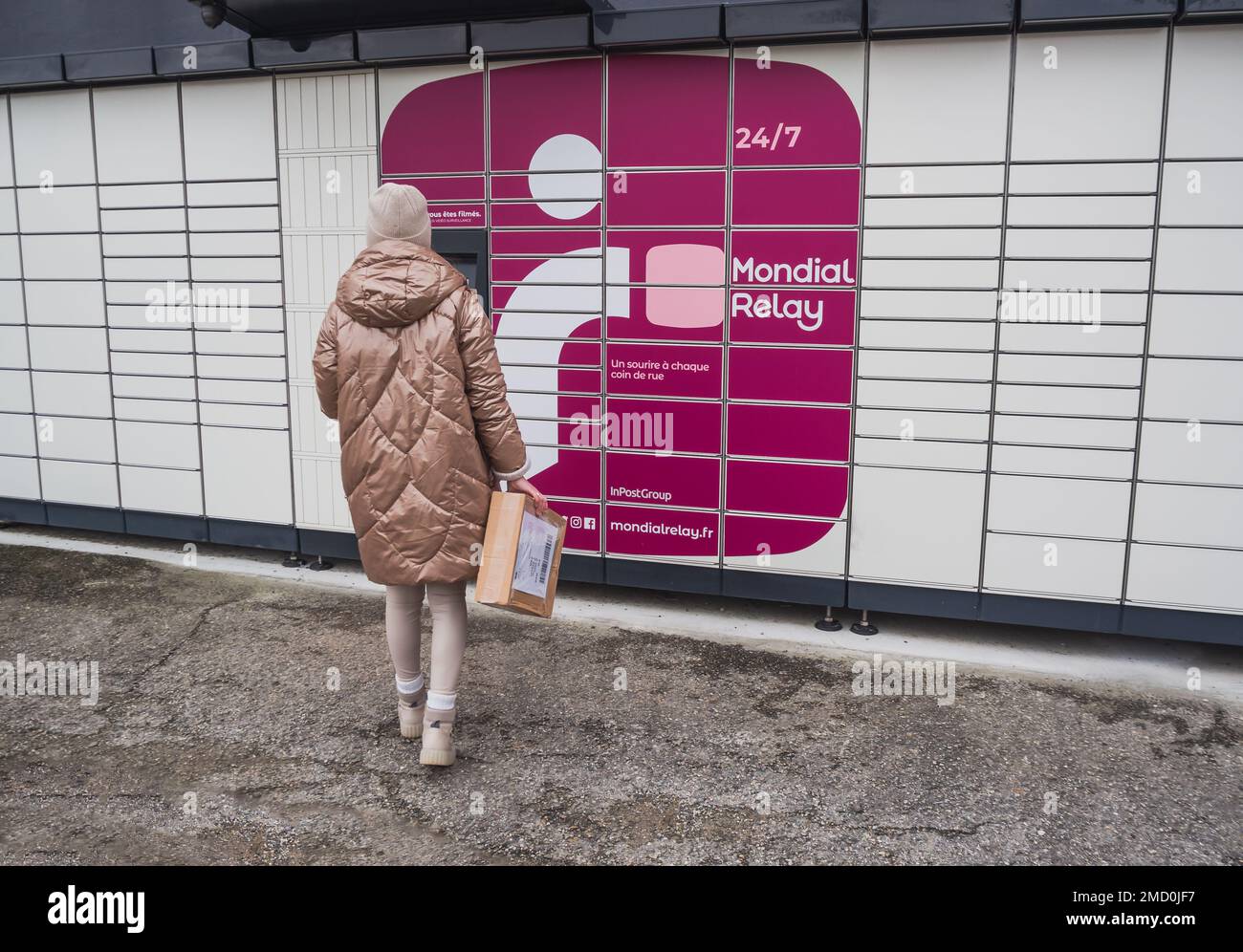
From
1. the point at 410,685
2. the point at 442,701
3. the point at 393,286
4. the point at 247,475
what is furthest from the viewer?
the point at 247,475

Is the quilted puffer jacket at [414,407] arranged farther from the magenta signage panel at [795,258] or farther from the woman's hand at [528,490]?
the magenta signage panel at [795,258]

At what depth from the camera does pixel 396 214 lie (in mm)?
3268

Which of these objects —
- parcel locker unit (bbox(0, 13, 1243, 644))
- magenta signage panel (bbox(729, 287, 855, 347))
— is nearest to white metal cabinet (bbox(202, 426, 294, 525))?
parcel locker unit (bbox(0, 13, 1243, 644))

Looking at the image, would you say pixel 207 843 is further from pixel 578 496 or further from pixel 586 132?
pixel 586 132

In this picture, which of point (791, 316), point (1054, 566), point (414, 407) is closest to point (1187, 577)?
point (1054, 566)

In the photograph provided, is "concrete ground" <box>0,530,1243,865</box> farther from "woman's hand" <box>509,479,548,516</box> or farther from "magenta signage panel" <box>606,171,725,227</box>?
"magenta signage panel" <box>606,171,725,227</box>

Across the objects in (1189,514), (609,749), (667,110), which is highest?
(667,110)

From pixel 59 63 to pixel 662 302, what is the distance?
3678 millimetres

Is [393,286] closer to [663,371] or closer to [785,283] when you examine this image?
[663,371]

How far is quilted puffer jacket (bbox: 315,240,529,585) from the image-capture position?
3.19 metres

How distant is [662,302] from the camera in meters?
4.87

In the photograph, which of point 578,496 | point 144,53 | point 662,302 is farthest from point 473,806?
point 144,53

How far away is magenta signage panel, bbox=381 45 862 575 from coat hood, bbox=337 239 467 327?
1805mm

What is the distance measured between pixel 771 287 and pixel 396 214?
201cm
